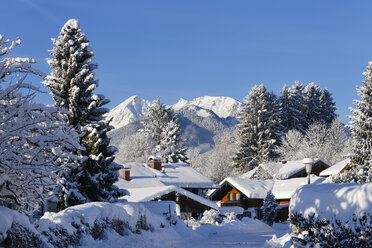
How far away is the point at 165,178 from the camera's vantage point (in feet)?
169

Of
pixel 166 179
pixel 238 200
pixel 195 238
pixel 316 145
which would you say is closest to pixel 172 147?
pixel 238 200

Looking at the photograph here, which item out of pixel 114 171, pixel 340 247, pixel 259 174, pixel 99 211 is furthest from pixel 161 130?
pixel 340 247

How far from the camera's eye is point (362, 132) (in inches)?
1484

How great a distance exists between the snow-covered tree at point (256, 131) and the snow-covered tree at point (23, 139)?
66.7 metres

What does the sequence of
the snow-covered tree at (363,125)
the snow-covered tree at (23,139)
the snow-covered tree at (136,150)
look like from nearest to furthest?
the snow-covered tree at (23,139)
the snow-covered tree at (363,125)
the snow-covered tree at (136,150)

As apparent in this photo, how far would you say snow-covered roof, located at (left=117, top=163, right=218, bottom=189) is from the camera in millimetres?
48156

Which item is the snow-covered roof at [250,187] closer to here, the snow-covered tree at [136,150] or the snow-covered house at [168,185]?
the snow-covered house at [168,185]

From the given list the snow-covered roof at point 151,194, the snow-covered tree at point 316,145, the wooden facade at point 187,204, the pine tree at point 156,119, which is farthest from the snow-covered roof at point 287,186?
the pine tree at point 156,119

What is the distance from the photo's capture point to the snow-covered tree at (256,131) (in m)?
76.4

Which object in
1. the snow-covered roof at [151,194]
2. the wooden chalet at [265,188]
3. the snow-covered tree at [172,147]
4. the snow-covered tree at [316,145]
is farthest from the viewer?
the snow-covered tree at [172,147]

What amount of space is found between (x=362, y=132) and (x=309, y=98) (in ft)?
172

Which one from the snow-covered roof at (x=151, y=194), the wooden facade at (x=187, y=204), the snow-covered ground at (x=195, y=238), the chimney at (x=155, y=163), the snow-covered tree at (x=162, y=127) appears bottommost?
the snow-covered ground at (x=195, y=238)

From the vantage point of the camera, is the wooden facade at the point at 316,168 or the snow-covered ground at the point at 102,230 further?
the wooden facade at the point at 316,168

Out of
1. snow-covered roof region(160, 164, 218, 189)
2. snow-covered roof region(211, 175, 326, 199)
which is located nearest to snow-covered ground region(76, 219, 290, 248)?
snow-covered roof region(211, 175, 326, 199)
